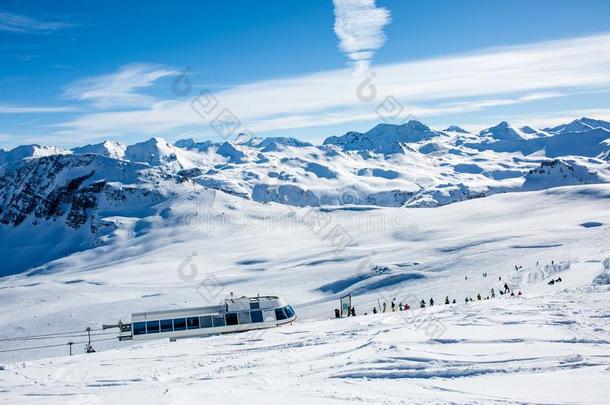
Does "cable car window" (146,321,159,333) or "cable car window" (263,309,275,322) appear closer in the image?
"cable car window" (146,321,159,333)

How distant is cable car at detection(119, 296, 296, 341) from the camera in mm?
30219

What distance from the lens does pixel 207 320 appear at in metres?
30.5

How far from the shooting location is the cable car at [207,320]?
30.2m

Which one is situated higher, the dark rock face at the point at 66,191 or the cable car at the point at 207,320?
the dark rock face at the point at 66,191

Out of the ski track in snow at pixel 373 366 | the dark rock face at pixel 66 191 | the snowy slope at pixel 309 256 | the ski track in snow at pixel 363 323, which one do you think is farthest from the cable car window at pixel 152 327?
the dark rock face at pixel 66 191

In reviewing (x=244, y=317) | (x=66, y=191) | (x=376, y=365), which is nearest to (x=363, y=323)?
(x=244, y=317)

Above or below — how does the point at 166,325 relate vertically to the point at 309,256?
above

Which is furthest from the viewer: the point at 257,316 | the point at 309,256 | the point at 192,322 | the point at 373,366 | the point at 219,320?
the point at 309,256

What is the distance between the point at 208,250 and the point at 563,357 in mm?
84980

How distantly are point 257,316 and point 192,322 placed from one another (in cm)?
364

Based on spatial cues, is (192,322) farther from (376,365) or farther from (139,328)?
(376,365)

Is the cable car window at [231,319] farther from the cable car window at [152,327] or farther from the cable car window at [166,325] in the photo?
the cable car window at [152,327]

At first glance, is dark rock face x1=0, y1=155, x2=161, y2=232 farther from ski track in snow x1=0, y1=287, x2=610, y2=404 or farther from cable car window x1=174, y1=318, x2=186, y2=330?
ski track in snow x1=0, y1=287, x2=610, y2=404

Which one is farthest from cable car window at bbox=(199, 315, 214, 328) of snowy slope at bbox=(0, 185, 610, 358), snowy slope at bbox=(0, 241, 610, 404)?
snowy slope at bbox=(0, 185, 610, 358)
